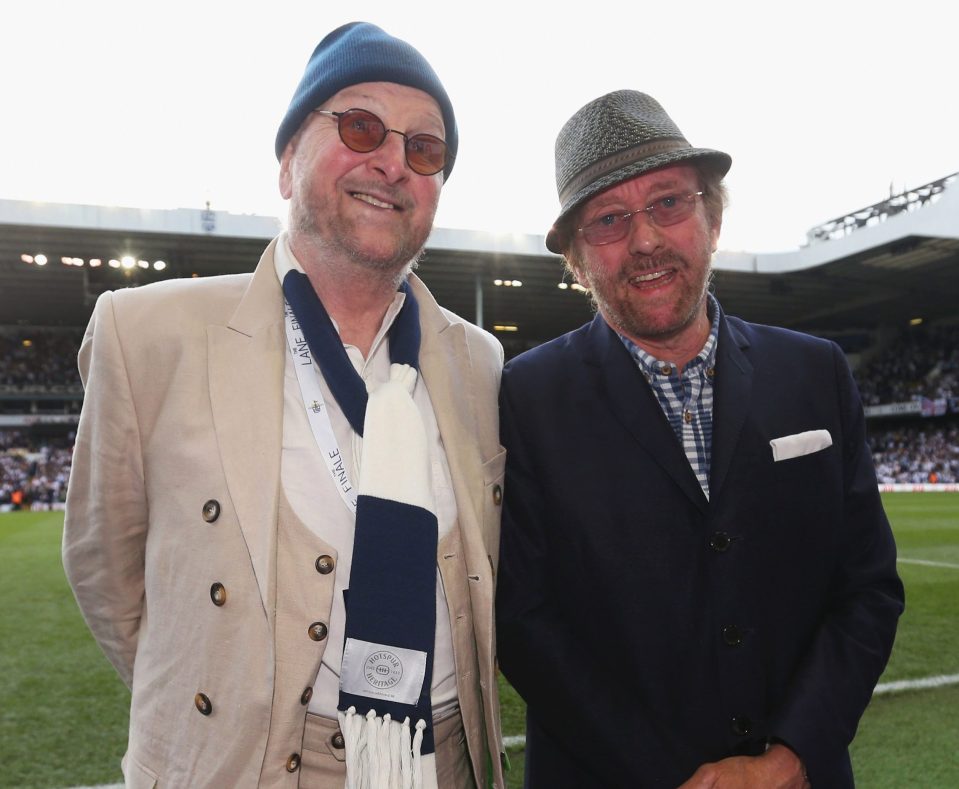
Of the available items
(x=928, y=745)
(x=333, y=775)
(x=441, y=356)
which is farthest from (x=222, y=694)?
(x=928, y=745)

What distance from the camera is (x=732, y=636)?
1.81 metres

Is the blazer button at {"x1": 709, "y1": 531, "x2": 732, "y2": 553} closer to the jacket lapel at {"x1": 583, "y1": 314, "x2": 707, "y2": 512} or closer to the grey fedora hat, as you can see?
the jacket lapel at {"x1": 583, "y1": 314, "x2": 707, "y2": 512}

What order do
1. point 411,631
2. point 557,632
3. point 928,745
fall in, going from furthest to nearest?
point 928,745 → point 557,632 → point 411,631

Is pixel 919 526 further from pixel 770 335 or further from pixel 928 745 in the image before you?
pixel 770 335

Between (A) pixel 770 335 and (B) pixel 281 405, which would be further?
(A) pixel 770 335

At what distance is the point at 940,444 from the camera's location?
105 feet

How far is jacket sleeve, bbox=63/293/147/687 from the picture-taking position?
1.81 metres

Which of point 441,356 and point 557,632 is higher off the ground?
point 441,356

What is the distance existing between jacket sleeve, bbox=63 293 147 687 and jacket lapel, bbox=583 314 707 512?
4.01 ft

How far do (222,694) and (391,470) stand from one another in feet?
2.03

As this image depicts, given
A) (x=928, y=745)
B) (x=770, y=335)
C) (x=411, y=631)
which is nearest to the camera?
Answer: (x=411, y=631)

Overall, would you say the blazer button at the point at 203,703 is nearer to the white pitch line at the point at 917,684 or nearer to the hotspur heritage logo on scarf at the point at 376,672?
the hotspur heritage logo on scarf at the point at 376,672

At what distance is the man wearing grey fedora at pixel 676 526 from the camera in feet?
5.98

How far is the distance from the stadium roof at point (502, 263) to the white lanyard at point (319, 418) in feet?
69.7
